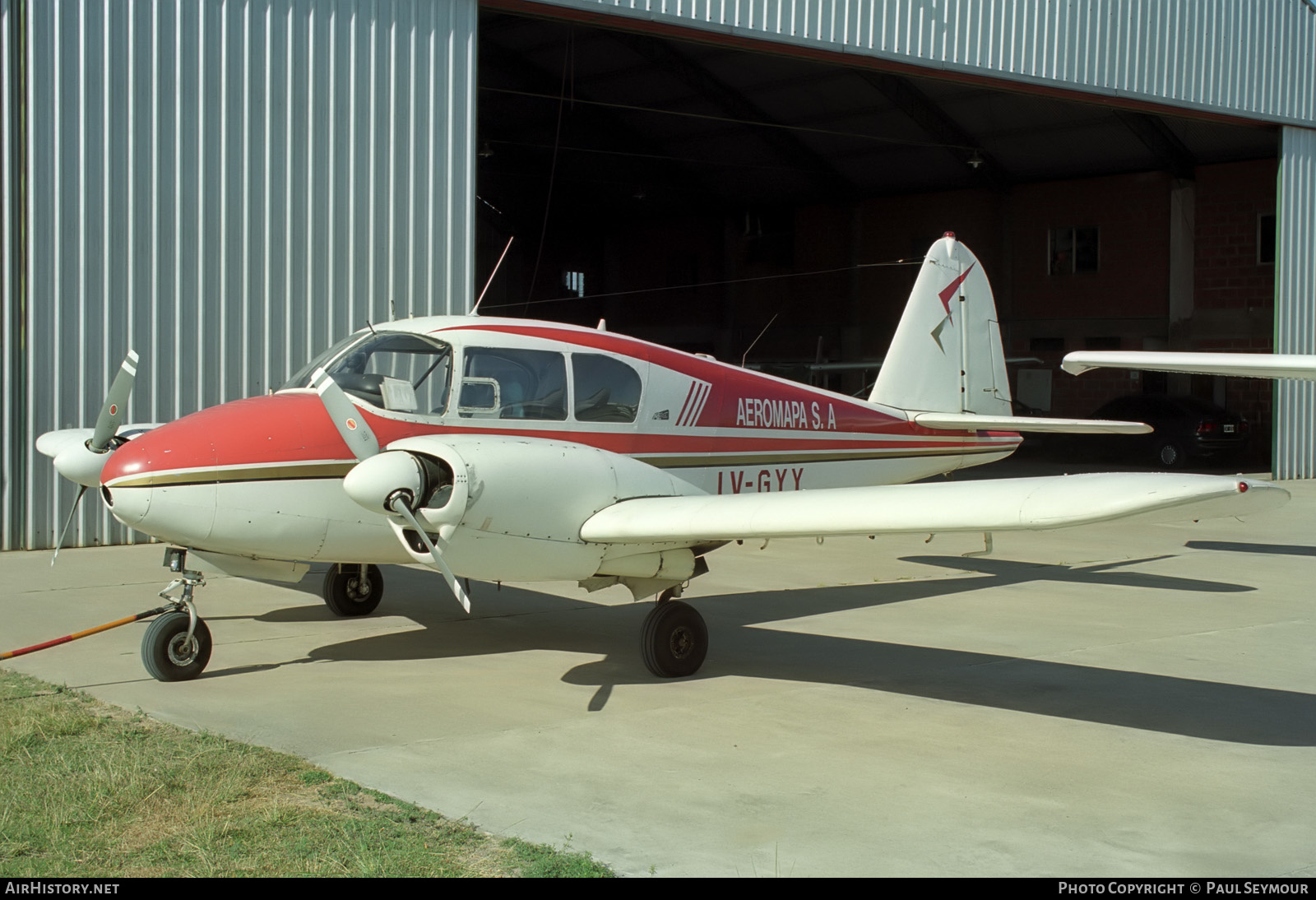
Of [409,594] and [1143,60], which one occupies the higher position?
[1143,60]

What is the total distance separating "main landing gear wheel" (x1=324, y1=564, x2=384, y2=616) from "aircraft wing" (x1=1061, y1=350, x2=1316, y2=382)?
655 cm

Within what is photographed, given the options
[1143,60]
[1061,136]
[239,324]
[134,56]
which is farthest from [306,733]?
[1061,136]

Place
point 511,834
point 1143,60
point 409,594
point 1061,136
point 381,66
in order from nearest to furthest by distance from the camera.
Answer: point 511,834 → point 409,594 → point 381,66 → point 1143,60 → point 1061,136

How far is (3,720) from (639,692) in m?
3.17

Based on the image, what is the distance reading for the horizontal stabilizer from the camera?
1021cm

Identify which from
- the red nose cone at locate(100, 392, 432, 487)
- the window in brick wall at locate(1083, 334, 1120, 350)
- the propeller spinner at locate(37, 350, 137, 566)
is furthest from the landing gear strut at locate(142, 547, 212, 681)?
the window in brick wall at locate(1083, 334, 1120, 350)

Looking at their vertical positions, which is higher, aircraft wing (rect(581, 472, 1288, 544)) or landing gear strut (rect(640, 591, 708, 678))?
aircraft wing (rect(581, 472, 1288, 544))

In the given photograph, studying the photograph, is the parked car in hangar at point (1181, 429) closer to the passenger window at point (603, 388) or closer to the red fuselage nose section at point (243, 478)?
the passenger window at point (603, 388)

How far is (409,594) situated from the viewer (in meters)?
9.84

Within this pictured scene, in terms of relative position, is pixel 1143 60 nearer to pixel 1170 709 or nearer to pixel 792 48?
pixel 792 48

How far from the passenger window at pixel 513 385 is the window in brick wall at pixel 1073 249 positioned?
24.8m

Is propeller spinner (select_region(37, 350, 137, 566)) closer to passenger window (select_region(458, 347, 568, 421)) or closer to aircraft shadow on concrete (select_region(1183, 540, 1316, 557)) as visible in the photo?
passenger window (select_region(458, 347, 568, 421))

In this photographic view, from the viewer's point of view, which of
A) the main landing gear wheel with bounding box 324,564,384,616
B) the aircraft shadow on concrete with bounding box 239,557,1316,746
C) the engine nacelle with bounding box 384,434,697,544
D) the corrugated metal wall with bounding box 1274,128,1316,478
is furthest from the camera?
the corrugated metal wall with bounding box 1274,128,1316,478

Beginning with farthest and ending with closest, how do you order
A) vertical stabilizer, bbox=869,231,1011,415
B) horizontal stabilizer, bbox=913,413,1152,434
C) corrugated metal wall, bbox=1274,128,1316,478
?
corrugated metal wall, bbox=1274,128,1316,478 < vertical stabilizer, bbox=869,231,1011,415 < horizontal stabilizer, bbox=913,413,1152,434
